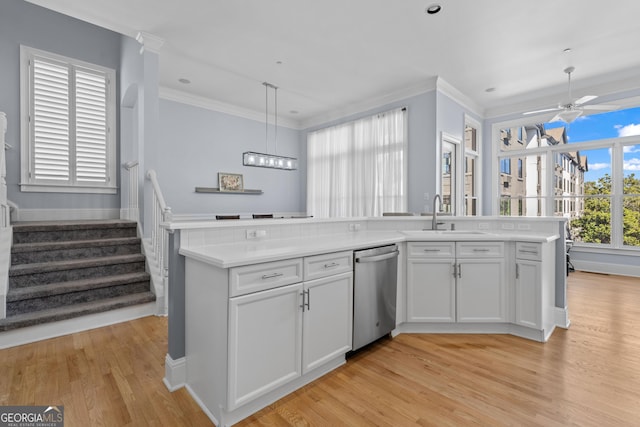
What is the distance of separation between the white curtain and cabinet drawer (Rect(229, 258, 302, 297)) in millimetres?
4121

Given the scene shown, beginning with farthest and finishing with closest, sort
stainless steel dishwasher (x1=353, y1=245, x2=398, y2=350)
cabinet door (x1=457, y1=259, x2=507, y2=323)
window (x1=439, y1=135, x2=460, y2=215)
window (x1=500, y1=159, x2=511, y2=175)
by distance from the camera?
1. window (x1=500, y1=159, x2=511, y2=175)
2. window (x1=439, y1=135, x2=460, y2=215)
3. cabinet door (x1=457, y1=259, x2=507, y2=323)
4. stainless steel dishwasher (x1=353, y1=245, x2=398, y2=350)

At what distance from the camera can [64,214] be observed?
483 cm

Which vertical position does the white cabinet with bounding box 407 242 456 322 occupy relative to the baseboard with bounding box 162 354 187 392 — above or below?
above

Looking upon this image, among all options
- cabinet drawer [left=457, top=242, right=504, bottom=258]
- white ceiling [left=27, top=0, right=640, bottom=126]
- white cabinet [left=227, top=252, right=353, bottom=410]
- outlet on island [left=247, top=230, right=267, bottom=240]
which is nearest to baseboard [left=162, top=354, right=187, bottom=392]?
white cabinet [left=227, top=252, right=353, bottom=410]

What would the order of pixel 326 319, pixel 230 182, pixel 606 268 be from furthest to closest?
pixel 230 182 → pixel 606 268 → pixel 326 319

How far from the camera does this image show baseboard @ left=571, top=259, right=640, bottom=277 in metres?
5.28

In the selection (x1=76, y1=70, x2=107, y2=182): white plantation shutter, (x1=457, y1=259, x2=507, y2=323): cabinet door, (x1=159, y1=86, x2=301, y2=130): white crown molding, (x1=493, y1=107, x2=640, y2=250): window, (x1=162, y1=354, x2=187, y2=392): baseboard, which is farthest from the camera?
(x1=159, y1=86, x2=301, y2=130): white crown molding

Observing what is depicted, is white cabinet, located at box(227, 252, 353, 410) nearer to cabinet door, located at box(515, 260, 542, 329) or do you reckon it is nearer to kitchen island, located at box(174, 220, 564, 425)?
kitchen island, located at box(174, 220, 564, 425)

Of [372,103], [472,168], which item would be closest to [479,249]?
[372,103]

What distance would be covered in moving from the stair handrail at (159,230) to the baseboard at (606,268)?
715cm

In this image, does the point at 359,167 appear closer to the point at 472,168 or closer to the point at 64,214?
the point at 472,168

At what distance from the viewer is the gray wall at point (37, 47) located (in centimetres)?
439

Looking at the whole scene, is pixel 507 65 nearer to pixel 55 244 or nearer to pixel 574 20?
pixel 574 20

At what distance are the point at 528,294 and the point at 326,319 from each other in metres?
1.96
